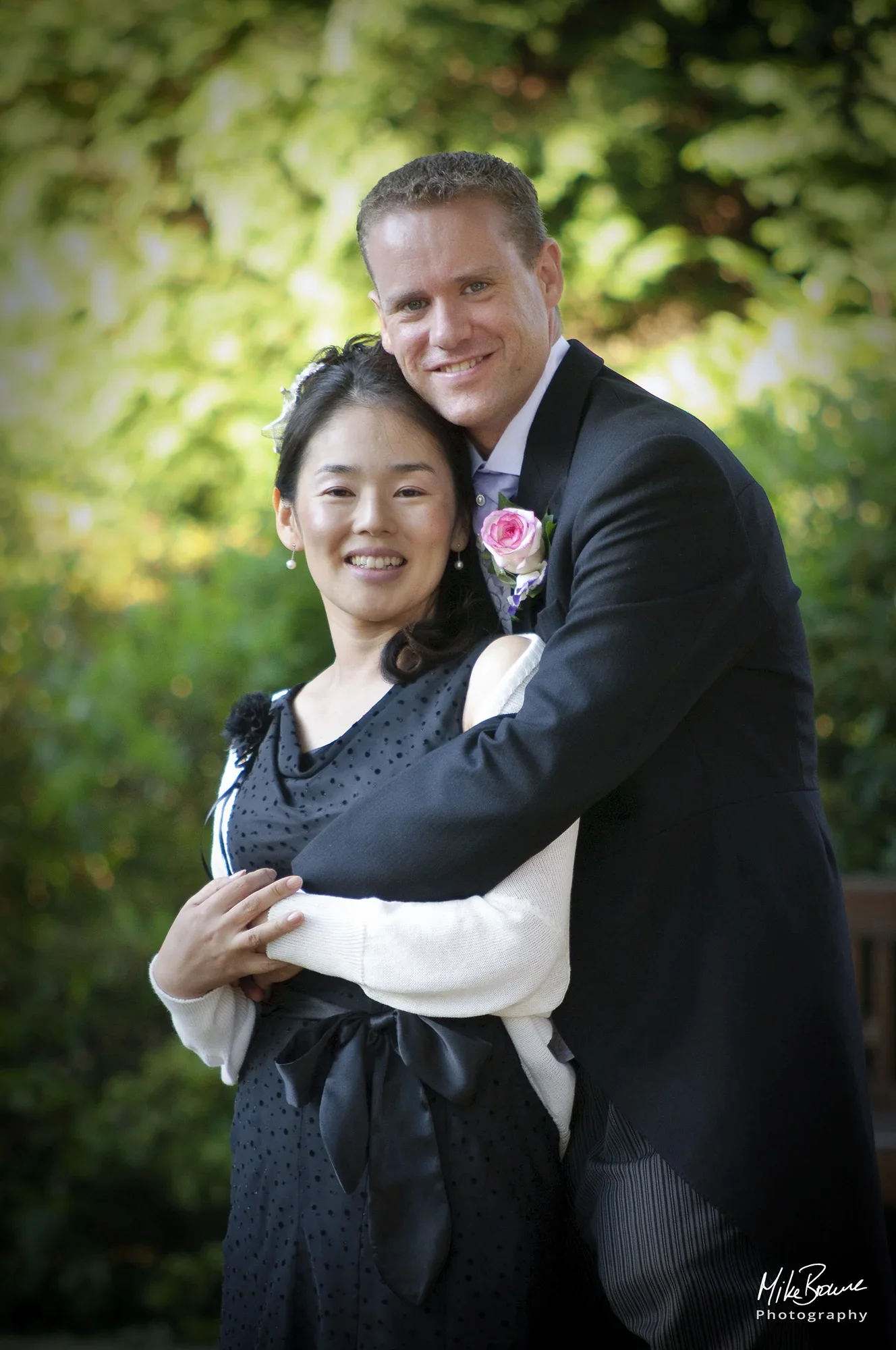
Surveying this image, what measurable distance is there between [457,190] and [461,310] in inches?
7.1

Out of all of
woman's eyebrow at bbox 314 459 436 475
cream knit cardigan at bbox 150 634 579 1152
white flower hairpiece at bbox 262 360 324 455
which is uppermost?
white flower hairpiece at bbox 262 360 324 455

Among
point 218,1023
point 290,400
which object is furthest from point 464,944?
point 290,400

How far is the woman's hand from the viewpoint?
1782 millimetres

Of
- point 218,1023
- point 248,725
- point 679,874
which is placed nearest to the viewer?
point 679,874

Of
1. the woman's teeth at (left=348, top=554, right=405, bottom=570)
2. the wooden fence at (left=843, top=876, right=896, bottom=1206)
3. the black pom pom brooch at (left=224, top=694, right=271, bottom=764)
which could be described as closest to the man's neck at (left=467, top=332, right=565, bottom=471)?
the woman's teeth at (left=348, top=554, right=405, bottom=570)

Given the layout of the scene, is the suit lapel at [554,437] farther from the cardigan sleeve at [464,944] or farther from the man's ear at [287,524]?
the cardigan sleeve at [464,944]

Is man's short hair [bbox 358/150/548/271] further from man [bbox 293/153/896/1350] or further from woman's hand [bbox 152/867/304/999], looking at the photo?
woman's hand [bbox 152/867/304/999]

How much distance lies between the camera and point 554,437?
196cm

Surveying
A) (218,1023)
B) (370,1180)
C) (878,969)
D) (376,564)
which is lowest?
(878,969)

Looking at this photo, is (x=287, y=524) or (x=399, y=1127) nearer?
(x=399, y=1127)

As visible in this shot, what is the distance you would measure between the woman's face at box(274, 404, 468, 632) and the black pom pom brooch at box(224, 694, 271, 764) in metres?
0.27

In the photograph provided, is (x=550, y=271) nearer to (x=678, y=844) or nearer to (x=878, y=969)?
(x=678, y=844)

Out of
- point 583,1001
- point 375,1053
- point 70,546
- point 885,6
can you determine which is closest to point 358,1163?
point 375,1053

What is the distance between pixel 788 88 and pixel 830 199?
395 millimetres
